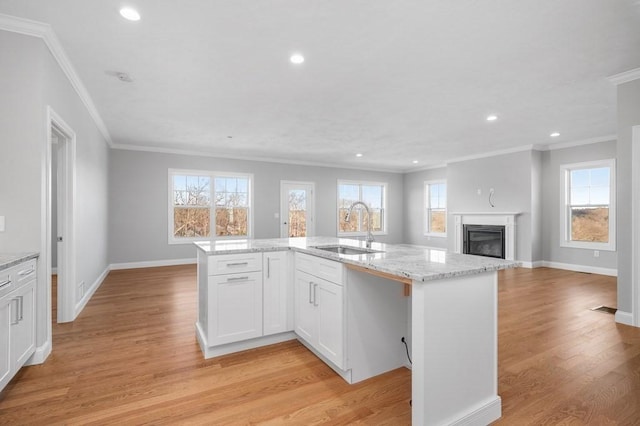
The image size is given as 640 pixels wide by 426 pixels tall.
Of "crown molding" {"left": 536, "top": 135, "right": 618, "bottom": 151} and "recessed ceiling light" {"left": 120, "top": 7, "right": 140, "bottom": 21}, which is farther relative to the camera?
"crown molding" {"left": 536, "top": 135, "right": 618, "bottom": 151}

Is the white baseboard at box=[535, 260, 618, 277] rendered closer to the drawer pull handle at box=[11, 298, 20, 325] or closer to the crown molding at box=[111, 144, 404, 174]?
the crown molding at box=[111, 144, 404, 174]

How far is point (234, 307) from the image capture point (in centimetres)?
270

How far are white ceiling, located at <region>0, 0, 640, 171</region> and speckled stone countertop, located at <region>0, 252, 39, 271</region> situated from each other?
1.76 meters

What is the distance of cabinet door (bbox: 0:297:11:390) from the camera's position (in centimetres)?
195

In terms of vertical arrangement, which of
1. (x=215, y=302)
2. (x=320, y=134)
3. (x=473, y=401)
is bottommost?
(x=473, y=401)

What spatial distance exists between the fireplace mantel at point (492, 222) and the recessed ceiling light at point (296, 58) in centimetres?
602


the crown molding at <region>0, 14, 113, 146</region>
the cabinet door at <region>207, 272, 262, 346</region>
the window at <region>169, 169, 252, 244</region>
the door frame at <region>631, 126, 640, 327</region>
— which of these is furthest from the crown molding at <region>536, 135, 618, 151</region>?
the crown molding at <region>0, 14, 113, 146</region>

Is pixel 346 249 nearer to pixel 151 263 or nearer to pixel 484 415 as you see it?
pixel 484 415

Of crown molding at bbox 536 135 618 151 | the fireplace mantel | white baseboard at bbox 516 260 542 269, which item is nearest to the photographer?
crown molding at bbox 536 135 618 151

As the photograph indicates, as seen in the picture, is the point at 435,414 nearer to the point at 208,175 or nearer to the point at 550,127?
the point at 550,127

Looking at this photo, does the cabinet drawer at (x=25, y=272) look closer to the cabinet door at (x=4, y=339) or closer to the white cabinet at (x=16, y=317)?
the white cabinet at (x=16, y=317)

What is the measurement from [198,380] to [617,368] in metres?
3.18

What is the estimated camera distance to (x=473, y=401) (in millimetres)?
1777

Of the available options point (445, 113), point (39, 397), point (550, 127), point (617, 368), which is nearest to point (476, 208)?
point (550, 127)
